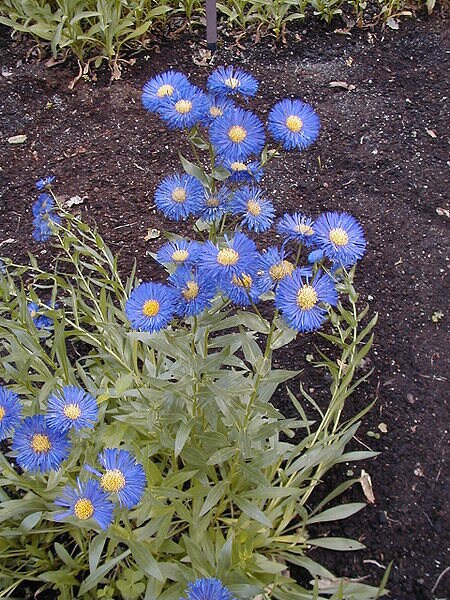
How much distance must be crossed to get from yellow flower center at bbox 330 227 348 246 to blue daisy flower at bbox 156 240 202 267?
0.23 m

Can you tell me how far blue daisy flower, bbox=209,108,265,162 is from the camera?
1196 mm

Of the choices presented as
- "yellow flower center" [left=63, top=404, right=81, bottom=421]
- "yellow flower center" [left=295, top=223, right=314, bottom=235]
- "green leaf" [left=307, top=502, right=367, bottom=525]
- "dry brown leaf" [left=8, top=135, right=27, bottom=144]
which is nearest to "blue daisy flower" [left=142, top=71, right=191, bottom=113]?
"yellow flower center" [left=295, top=223, right=314, bottom=235]

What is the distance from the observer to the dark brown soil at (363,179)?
1726 millimetres

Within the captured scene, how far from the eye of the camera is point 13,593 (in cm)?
158

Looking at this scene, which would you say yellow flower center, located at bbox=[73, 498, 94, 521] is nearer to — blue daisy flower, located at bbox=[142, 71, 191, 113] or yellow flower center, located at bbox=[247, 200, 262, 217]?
yellow flower center, located at bbox=[247, 200, 262, 217]

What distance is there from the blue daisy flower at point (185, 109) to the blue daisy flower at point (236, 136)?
0.04m

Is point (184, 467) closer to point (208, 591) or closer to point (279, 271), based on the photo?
point (208, 591)

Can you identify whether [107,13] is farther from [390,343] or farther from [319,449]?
[319,449]

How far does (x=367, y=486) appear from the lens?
1732mm

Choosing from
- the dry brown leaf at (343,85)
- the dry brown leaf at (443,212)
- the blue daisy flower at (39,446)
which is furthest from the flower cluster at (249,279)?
the dry brown leaf at (343,85)

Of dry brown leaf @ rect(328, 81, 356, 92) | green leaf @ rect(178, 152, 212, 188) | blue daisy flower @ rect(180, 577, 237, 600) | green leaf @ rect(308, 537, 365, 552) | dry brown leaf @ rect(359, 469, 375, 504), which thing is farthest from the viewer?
dry brown leaf @ rect(328, 81, 356, 92)

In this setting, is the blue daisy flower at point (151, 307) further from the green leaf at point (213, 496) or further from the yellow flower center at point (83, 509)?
the green leaf at point (213, 496)

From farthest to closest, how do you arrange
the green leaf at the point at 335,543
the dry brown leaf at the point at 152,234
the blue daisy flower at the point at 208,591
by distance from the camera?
the dry brown leaf at the point at 152,234 < the green leaf at the point at 335,543 < the blue daisy flower at the point at 208,591

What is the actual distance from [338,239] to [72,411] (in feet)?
1.78
